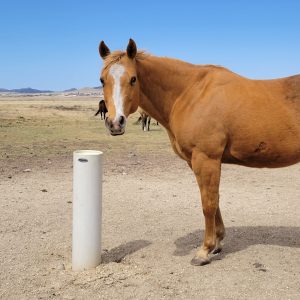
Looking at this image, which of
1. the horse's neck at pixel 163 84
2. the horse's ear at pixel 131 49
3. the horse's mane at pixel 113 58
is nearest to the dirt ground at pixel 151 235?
the horse's neck at pixel 163 84

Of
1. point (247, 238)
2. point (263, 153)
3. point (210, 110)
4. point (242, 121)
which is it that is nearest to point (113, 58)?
point (210, 110)

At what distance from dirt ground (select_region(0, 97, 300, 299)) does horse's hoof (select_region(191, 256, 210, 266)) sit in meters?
0.06

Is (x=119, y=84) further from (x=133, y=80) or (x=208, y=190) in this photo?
(x=208, y=190)

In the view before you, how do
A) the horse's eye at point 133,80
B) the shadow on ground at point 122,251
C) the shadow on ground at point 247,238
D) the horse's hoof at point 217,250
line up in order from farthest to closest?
the shadow on ground at point 247,238 < the horse's hoof at point 217,250 < the shadow on ground at point 122,251 < the horse's eye at point 133,80

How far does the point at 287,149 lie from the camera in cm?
→ 444

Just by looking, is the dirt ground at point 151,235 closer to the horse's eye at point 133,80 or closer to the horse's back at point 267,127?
the horse's back at point 267,127

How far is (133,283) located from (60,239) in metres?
1.77

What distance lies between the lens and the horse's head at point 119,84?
3.89m

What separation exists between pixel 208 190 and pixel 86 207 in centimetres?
140

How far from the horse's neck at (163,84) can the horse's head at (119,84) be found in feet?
1.12

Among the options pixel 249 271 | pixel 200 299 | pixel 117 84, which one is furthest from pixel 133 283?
pixel 117 84

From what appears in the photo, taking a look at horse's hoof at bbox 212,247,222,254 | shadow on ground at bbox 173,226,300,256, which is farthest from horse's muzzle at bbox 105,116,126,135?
horse's hoof at bbox 212,247,222,254

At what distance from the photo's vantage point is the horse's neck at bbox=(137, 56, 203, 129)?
15.0 ft

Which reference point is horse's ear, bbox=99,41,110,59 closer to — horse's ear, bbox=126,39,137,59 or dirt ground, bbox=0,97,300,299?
horse's ear, bbox=126,39,137,59
